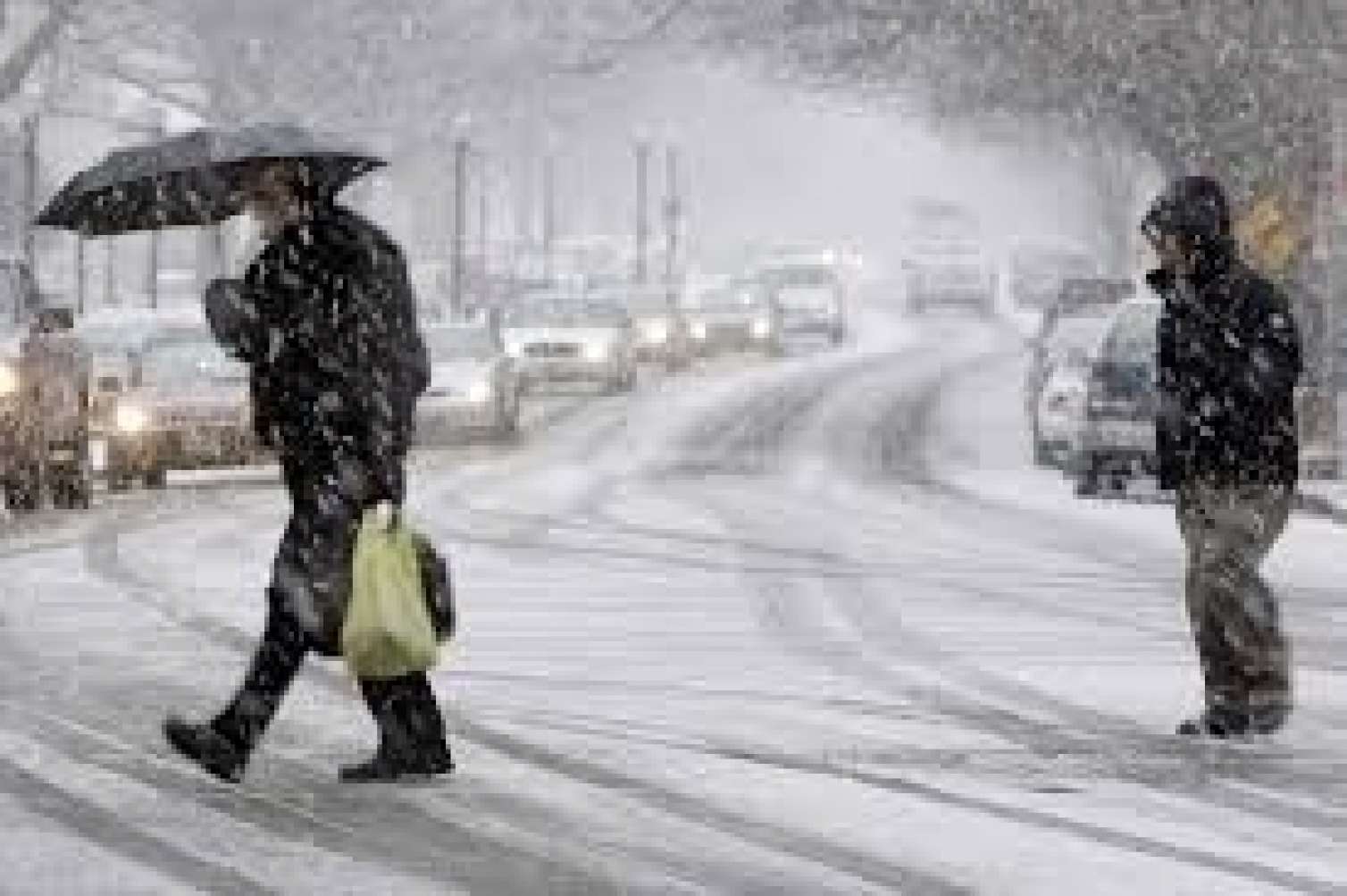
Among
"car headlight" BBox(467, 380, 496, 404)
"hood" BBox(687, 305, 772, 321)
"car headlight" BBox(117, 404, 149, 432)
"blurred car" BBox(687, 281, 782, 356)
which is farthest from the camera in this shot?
"hood" BBox(687, 305, 772, 321)

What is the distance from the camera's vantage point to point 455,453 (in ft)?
124

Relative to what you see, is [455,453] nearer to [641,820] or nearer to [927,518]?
[927,518]

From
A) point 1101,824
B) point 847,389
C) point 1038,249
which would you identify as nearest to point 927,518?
point 1101,824

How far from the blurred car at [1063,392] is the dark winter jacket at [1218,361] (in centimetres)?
1975

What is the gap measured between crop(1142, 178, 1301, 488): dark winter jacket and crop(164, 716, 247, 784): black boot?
3.48 metres

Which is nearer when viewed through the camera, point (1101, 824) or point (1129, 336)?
point (1101, 824)

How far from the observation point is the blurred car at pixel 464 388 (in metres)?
39.8

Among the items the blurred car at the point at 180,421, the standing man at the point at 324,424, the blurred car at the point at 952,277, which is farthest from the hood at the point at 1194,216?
the blurred car at the point at 952,277

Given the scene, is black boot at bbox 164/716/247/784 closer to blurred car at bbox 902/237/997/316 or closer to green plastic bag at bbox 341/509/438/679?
green plastic bag at bbox 341/509/438/679

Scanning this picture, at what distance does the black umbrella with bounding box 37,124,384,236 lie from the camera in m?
10.9

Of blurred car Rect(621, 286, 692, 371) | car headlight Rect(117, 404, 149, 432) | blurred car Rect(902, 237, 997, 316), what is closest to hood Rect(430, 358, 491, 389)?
car headlight Rect(117, 404, 149, 432)

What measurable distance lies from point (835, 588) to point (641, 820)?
9.45 meters

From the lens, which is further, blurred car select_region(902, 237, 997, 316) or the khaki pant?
blurred car select_region(902, 237, 997, 316)

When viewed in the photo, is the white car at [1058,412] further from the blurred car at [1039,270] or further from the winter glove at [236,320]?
the blurred car at [1039,270]
